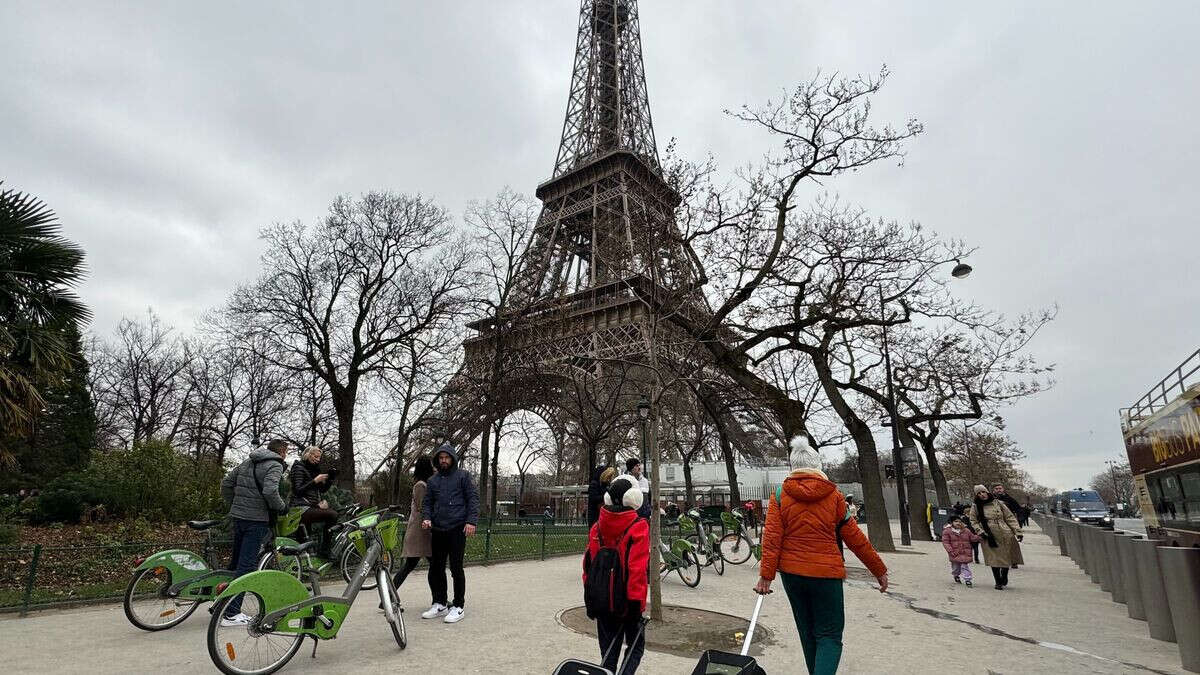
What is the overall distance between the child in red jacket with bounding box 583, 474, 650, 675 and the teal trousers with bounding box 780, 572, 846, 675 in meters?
1.05

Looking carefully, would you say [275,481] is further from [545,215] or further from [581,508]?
[581,508]

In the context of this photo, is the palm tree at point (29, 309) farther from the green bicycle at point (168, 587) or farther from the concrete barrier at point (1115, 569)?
the concrete barrier at point (1115, 569)

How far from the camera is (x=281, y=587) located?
14.8 ft

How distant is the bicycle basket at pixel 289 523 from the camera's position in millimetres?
6652

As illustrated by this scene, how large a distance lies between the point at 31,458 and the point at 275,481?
1186 inches

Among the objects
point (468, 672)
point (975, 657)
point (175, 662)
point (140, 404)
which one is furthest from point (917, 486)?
point (140, 404)

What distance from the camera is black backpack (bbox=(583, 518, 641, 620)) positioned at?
3.85m

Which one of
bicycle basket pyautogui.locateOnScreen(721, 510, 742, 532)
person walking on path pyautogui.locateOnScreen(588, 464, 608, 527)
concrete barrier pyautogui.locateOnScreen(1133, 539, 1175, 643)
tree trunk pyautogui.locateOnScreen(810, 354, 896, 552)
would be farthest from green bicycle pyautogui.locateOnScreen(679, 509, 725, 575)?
concrete barrier pyautogui.locateOnScreen(1133, 539, 1175, 643)

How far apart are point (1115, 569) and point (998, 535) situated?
5.01 feet

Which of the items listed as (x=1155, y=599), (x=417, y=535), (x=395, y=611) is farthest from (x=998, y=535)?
(x=395, y=611)

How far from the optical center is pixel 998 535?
33.0 ft

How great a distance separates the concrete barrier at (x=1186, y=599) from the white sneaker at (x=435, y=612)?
6974 millimetres

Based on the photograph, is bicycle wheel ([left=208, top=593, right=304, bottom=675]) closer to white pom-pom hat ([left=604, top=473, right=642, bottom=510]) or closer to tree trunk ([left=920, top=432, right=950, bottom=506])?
white pom-pom hat ([left=604, top=473, right=642, bottom=510])

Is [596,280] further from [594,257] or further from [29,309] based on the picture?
[29,309]
